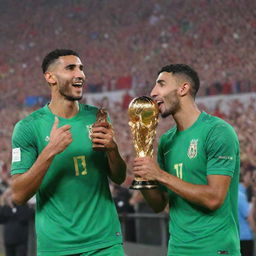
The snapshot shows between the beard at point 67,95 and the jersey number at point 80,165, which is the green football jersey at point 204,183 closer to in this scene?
the jersey number at point 80,165

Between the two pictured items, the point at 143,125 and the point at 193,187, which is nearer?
the point at 193,187

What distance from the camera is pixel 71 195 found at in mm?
3191

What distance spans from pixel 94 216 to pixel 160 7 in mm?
10511

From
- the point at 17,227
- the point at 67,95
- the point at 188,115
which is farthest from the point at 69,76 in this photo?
the point at 17,227

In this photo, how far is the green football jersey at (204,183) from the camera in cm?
290

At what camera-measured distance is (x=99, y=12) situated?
47.2 feet

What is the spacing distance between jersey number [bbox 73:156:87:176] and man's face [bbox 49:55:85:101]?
30cm

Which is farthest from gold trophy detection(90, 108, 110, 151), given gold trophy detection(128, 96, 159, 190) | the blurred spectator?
the blurred spectator

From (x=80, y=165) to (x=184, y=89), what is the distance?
645 mm

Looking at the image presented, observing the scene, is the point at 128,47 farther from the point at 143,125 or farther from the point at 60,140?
the point at 60,140

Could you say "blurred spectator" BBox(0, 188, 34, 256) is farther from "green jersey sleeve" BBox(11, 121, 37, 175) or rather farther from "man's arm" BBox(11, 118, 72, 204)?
"man's arm" BBox(11, 118, 72, 204)

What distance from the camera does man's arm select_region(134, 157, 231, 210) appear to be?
2850 millimetres

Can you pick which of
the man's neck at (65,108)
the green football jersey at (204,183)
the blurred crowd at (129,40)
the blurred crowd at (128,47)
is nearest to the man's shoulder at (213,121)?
the green football jersey at (204,183)

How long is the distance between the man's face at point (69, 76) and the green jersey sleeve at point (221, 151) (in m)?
0.72
